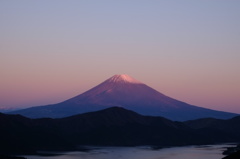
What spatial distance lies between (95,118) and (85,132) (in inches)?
259

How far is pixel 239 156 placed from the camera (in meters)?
39.0

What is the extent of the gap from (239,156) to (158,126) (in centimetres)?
7710

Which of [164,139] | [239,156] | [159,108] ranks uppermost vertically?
[159,108]

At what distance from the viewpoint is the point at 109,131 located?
10869cm

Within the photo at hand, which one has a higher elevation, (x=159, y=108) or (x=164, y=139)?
(x=159, y=108)

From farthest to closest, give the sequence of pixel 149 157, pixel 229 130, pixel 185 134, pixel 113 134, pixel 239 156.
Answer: pixel 229 130 < pixel 185 134 < pixel 113 134 < pixel 149 157 < pixel 239 156

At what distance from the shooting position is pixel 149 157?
72438 mm

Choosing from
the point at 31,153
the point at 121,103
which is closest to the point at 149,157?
the point at 31,153

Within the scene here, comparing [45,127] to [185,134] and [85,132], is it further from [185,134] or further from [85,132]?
[185,134]

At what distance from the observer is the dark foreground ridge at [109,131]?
8950 cm

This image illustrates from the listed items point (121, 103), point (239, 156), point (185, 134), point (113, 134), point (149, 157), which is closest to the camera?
point (239, 156)

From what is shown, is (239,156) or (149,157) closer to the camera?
(239,156)

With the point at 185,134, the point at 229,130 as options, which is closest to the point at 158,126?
the point at 185,134

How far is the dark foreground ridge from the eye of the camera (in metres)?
89.5
